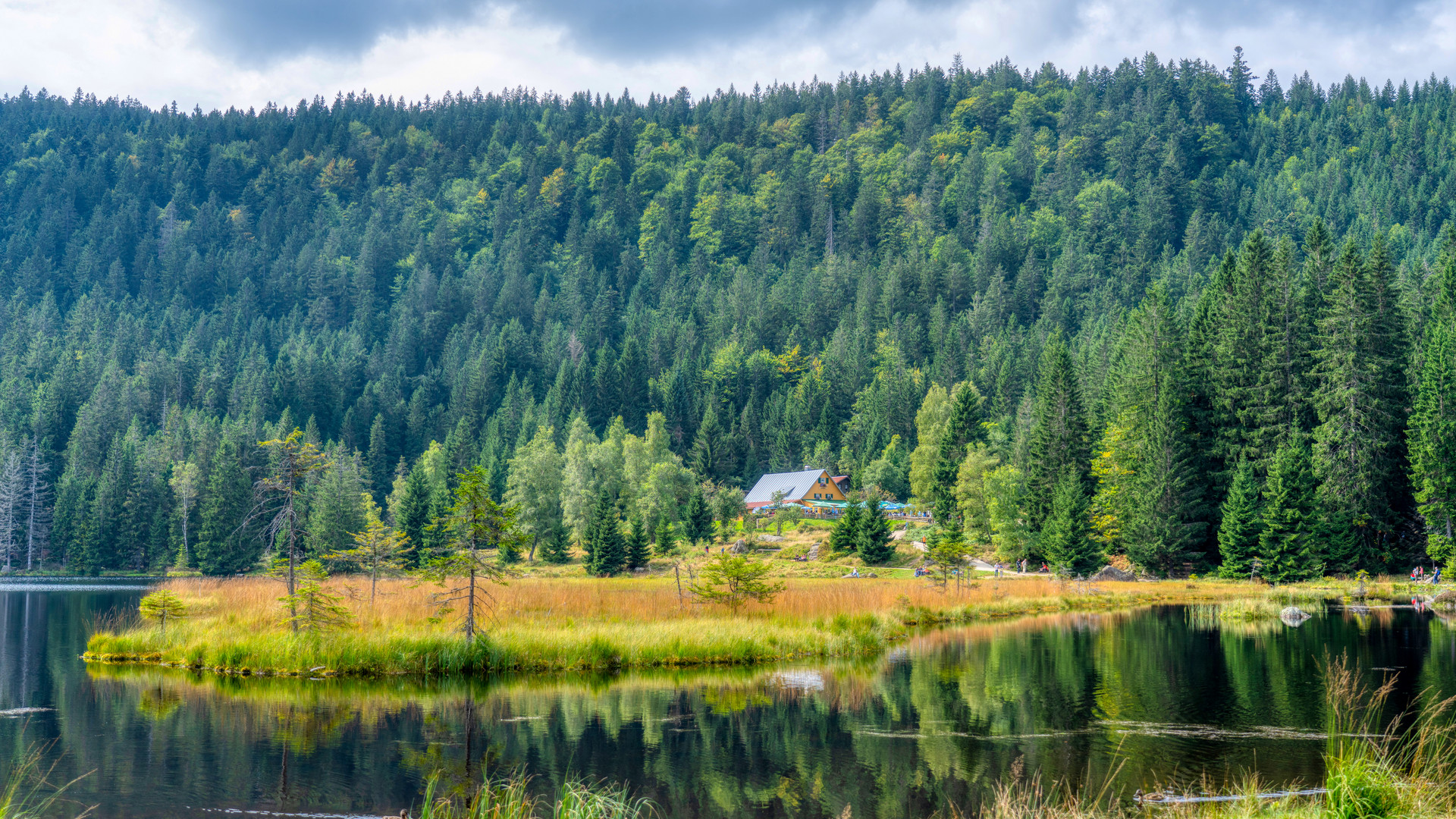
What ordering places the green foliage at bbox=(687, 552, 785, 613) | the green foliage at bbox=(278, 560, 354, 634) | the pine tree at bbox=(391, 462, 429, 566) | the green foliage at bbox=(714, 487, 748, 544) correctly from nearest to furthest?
the green foliage at bbox=(278, 560, 354, 634)
the green foliage at bbox=(687, 552, 785, 613)
the pine tree at bbox=(391, 462, 429, 566)
the green foliage at bbox=(714, 487, 748, 544)

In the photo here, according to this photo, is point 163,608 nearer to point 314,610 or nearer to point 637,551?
point 314,610

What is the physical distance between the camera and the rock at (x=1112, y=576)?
69875 millimetres

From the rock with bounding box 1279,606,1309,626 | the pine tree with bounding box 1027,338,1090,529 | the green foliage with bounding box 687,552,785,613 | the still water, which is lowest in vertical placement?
the rock with bounding box 1279,606,1309,626

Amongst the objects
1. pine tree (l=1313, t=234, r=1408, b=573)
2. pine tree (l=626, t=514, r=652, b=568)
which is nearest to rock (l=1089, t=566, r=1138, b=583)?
pine tree (l=1313, t=234, r=1408, b=573)

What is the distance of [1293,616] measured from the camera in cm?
4525

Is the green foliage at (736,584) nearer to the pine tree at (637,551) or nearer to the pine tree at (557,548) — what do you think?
the pine tree at (637,551)

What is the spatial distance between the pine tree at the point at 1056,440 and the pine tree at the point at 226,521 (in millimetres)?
66771

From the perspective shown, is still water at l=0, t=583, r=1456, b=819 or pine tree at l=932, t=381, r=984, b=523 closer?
still water at l=0, t=583, r=1456, b=819

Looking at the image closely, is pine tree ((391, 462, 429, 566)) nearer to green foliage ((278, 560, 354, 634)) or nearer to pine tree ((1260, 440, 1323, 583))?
green foliage ((278, 560, 354, 634))

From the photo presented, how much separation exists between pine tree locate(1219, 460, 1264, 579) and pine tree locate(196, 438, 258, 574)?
77.3m

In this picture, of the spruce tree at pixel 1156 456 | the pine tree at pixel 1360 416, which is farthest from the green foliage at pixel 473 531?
the pine tree at pixel 1360 416

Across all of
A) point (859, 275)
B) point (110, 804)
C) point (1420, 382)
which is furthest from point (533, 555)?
point (859, 275)

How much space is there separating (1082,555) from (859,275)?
122650mm

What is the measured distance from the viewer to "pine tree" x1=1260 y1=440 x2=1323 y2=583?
6212 cm
